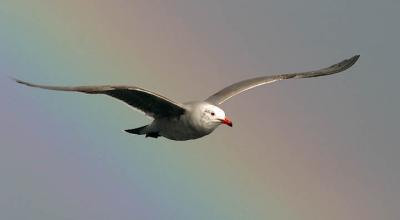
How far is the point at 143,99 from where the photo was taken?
23.4 m

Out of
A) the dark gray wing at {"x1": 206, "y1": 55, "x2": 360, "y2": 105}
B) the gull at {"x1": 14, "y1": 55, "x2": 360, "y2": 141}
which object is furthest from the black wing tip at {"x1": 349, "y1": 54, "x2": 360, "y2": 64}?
the gull at {"x1": 14, "y1": 55, "x2": 360, "y2": 141}

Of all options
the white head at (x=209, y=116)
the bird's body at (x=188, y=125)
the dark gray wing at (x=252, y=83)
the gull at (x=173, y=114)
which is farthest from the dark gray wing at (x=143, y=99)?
the dark gray wing at (x=252, y=83)

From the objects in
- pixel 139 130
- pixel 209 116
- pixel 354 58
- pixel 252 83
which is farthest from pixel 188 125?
pixel 354 58

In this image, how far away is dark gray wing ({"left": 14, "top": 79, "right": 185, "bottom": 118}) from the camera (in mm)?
21683

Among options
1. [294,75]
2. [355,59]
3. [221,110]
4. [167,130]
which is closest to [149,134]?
[167,130]

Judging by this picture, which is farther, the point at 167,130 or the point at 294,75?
the point at 294,75

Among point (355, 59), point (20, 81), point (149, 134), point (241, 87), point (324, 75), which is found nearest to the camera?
point (20, 81)

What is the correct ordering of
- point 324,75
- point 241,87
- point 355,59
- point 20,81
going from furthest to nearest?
point 355,59 < point 324,75 < point 241,87 < point 20,81

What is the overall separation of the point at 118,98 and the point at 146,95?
3.68 ft

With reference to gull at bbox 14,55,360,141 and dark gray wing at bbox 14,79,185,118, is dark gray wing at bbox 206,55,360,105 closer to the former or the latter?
gull at bbox 14,55,360,141

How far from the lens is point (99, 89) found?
2158 cm

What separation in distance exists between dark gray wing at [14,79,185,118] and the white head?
0.53 meters

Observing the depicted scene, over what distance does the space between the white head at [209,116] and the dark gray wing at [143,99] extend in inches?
20.8

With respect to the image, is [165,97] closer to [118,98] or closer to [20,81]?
[118,98]
